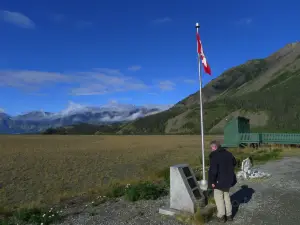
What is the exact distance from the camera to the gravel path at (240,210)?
356 inches

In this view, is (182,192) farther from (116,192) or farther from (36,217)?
(116,192)

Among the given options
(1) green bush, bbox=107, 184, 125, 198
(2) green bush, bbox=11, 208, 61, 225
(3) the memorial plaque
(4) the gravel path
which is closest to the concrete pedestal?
(3) the memorial plaque

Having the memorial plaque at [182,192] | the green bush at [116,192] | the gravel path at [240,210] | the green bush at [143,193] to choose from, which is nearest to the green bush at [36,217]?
the gravel path at [240,210]

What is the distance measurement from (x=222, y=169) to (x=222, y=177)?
210 mm

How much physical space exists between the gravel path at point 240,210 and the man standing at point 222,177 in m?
0.38

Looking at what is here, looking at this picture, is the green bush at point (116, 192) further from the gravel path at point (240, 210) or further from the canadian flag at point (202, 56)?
the canadian flag at point (202, 56)

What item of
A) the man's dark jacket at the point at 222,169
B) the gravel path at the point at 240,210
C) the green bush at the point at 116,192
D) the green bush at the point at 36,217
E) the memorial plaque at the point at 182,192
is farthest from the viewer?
the green bush at the point at 116,192

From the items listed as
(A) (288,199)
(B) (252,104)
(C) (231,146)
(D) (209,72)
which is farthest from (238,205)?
(B) (252,104)

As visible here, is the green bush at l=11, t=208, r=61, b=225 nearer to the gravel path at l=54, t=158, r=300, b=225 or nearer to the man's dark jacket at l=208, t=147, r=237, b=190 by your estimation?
the gravel path at l=54, t=158, r=300, b=225

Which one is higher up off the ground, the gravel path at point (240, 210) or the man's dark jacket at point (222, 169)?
the man's dark jacket at point (222, 169)

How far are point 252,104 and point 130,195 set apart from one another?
580 ft

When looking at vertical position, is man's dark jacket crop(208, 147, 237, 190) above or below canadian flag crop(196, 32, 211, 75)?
below

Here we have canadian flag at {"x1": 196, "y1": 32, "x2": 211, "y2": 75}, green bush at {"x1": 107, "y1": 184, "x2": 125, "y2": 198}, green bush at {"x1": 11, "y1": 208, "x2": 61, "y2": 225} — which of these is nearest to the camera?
green bush at {"x1": 11, "y1": 208, "x2": 61, "y2": 225}

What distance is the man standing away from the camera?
8609mm
